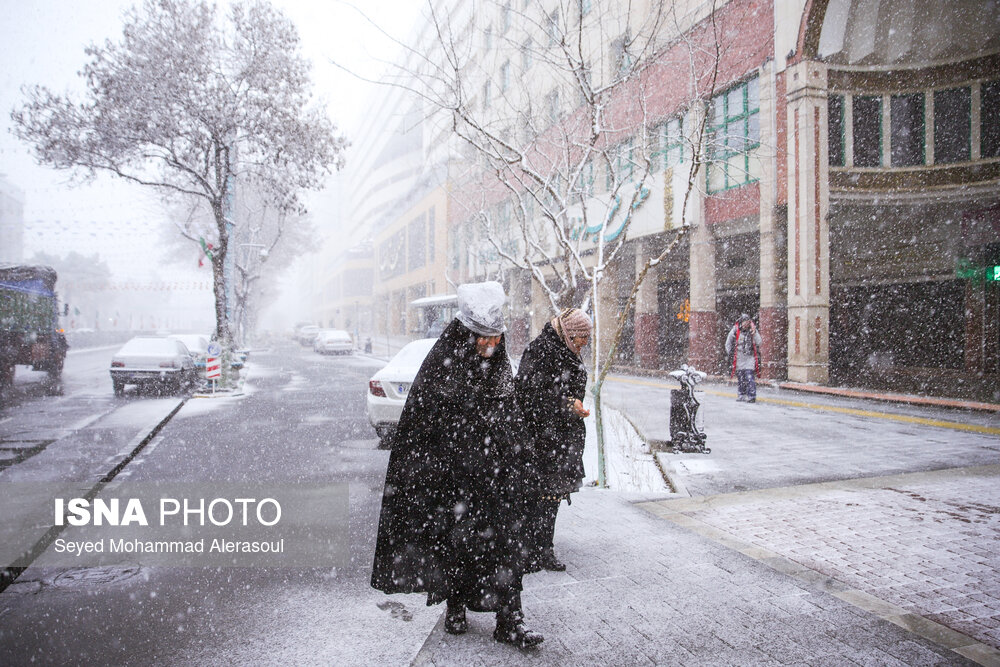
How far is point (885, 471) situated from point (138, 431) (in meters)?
10.5

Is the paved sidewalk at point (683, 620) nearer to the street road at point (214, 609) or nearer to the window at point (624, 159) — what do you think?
the street road at point (214, 609)

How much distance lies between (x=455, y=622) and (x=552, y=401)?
1.33 m

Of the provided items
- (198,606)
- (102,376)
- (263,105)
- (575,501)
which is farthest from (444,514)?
(102,376)

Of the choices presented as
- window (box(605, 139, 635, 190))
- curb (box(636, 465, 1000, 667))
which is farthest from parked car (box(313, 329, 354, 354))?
curb (box(636, 465, 1000, 667))

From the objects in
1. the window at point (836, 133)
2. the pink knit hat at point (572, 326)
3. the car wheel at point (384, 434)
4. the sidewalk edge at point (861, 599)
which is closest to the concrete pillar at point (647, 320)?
the window at point (836, 133)

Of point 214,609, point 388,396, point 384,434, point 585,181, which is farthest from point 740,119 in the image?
point 214,609

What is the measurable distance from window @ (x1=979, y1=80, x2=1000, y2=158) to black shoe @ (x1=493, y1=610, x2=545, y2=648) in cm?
1864

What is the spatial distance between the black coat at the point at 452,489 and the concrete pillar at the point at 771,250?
14938mm

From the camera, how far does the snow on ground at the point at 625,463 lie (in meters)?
6.21

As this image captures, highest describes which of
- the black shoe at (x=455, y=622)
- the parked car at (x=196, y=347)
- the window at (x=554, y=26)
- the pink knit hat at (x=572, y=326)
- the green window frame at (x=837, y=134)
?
the green window frame at (x=837, y=134)

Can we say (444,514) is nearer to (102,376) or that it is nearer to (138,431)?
(138,431)

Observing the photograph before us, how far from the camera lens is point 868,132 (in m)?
16.0

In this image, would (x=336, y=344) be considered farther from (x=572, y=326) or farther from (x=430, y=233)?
(x=572, y=326)

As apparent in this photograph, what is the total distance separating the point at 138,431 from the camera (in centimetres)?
934
